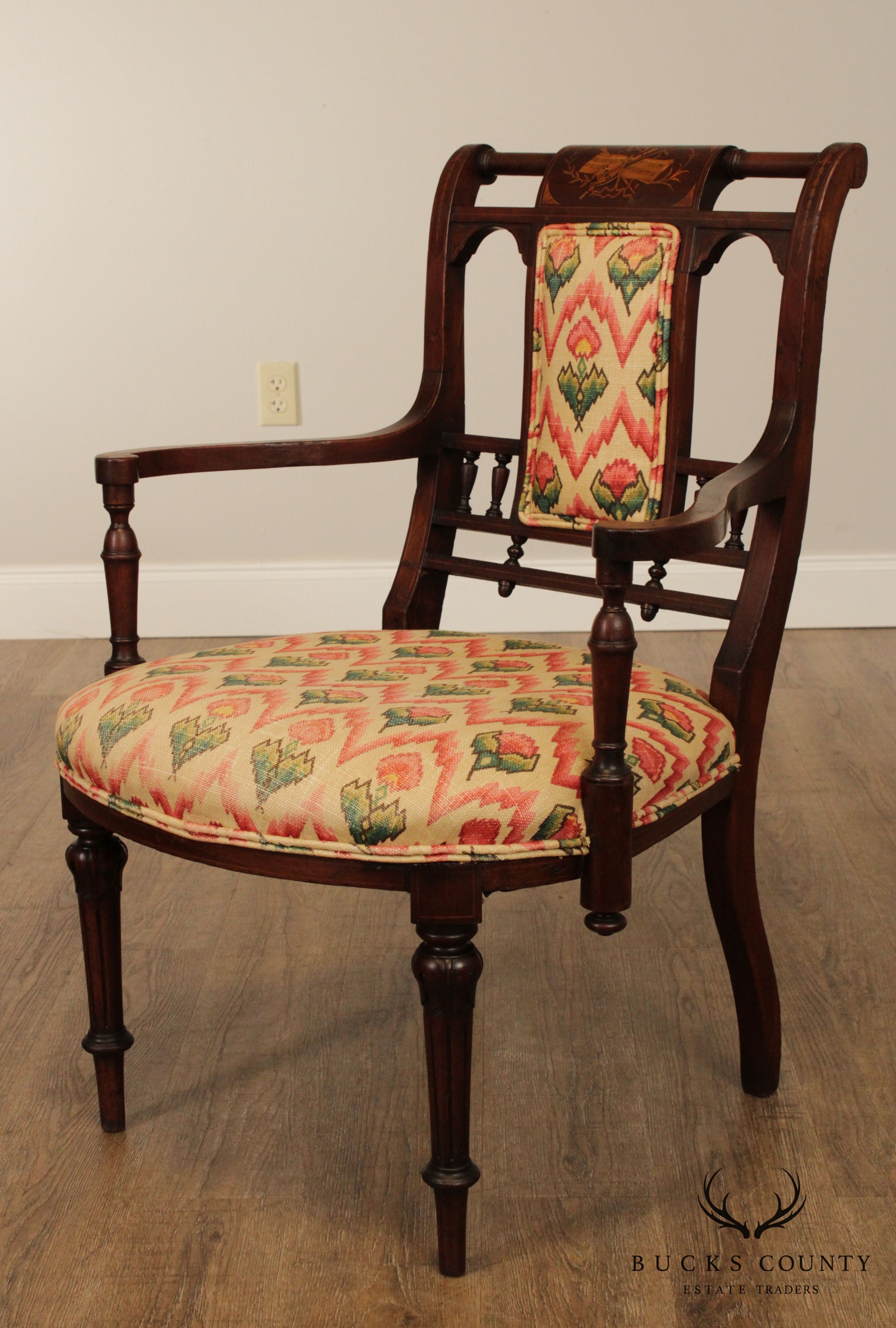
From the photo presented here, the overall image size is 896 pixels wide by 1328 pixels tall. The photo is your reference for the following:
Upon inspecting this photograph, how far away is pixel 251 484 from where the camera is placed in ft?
8.79

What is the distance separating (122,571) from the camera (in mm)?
1136

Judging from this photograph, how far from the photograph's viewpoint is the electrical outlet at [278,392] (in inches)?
104

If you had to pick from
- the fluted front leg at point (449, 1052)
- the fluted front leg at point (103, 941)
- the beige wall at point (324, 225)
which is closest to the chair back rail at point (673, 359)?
the fluted front leg at point (449, 1052)

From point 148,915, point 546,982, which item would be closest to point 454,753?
point 546,982

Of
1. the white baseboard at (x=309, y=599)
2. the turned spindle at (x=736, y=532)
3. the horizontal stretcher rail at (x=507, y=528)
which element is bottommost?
the white baseboard at (x=309, y=599)

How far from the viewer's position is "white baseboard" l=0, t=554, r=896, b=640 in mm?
2721

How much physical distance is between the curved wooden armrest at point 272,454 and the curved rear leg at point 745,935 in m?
0.43

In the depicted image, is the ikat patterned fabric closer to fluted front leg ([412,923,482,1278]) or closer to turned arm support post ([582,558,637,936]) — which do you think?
turned arm support post ([582,558,637,936])

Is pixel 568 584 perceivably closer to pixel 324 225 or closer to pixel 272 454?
pixel 272 454

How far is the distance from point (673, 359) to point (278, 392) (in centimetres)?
158

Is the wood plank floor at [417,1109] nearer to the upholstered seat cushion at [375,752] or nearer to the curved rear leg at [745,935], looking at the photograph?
the curved rear leg at [745,935]

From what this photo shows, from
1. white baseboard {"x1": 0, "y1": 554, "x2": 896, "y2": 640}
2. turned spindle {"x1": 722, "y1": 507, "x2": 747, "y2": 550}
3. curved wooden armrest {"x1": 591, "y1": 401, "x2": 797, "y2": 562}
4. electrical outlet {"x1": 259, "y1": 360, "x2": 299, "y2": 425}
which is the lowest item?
white baseboard {"x1": 0, "y1": 554, "x2": 896, "y2": 640}

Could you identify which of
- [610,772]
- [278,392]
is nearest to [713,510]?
[610,772]

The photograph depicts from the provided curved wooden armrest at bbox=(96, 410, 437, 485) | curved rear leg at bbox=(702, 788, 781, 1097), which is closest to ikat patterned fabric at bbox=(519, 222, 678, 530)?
curved wooden armrest at bbox=(96, 410, 437, 485)
